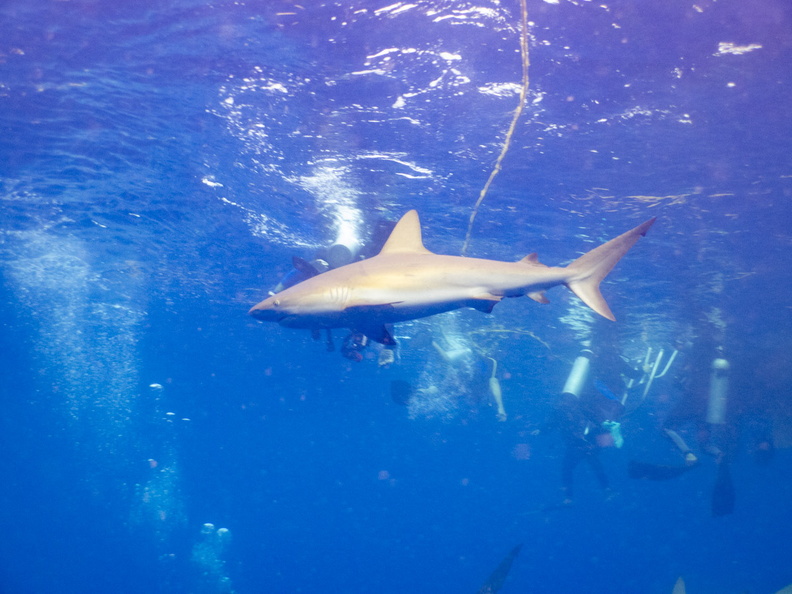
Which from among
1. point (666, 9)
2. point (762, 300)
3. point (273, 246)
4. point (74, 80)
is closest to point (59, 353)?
point (273, 246)

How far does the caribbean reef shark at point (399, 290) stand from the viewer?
3.91m

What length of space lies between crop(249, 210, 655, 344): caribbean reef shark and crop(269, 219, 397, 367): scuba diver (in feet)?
2.15

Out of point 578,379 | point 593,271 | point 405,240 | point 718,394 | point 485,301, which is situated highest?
point 405,240

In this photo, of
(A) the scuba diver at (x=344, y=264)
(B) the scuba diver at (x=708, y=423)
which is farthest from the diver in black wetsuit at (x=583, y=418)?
(A) the scuba diver at (x=344, y=264)

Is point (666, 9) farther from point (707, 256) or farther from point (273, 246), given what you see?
point (273, 246)

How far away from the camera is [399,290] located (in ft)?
13.1

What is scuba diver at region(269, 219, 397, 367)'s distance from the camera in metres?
6.70

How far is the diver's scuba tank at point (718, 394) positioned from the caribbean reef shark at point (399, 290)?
18.6m

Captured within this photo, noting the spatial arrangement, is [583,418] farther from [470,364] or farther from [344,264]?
[470,364]

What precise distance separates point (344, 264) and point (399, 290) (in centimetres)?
656

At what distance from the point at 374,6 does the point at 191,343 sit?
37016 millimetres

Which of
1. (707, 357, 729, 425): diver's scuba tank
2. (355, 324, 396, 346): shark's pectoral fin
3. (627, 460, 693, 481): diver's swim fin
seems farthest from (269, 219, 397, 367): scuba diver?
(707, 357, 729, 425): diver's scuba tank

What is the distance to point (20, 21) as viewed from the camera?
295 inches

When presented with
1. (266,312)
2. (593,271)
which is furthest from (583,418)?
(266,312)
